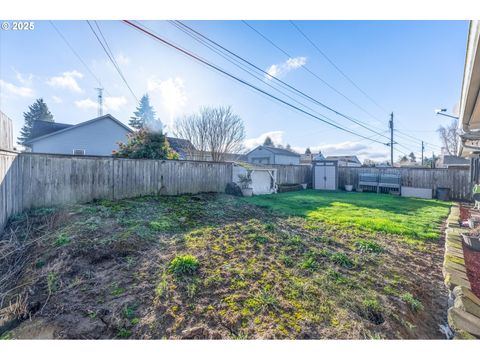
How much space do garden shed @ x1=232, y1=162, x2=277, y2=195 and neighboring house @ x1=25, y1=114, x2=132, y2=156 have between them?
7.42 metres

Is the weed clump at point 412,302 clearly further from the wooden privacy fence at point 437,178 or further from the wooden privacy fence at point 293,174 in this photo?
the wooden privacy fence at point 437,178

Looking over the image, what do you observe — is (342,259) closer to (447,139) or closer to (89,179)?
(89,179)

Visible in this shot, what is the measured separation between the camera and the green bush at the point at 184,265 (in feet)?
8.64

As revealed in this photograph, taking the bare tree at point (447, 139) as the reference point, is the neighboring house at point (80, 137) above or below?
below

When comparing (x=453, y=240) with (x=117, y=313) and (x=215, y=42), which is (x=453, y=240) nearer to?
(x=117, y=313)

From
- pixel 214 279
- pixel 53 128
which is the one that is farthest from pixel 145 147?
pixel 53 128

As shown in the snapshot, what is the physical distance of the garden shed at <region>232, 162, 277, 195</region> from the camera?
9.57 meters

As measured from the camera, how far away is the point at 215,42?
456cm

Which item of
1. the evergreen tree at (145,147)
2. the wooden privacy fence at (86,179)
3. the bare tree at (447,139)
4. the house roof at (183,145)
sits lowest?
the wooden privacy fence at (86,179)

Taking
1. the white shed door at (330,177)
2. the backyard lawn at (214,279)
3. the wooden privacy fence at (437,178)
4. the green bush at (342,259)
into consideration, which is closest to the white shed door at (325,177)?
the white shed door at (330,177)

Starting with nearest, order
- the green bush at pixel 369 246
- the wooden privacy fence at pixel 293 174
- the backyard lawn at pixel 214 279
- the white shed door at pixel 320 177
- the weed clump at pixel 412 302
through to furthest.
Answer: the backyard lawn at pixel 214 279 → the weed clump at pixel 412 302 → the green bush at pixel 369 246 → the wooden privacy fence at pixel 293 174 → the white shed door at pixel 320 177

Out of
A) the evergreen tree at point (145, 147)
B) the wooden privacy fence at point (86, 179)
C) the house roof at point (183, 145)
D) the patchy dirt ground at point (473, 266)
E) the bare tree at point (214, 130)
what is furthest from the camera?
the house roof at point (183, 145)

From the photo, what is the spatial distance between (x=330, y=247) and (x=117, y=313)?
10.0ft
